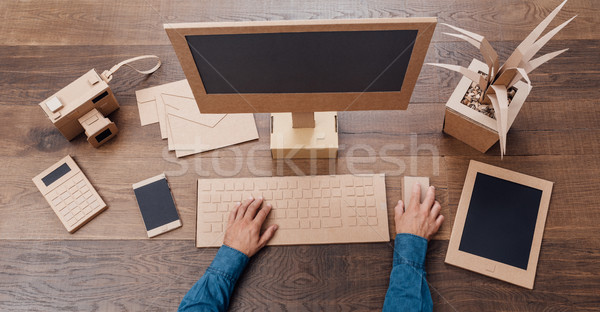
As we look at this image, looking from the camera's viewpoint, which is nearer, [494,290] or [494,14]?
[494,290]

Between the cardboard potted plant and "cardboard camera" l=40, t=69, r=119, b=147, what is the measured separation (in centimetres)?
92

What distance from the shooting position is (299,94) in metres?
0.87

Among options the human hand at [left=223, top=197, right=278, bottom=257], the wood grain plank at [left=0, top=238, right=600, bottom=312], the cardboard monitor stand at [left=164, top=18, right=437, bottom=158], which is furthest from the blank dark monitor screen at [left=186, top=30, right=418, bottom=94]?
the wood grain plank at [left=0, top=238, right=600, bottom=312]

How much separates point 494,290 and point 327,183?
1.69 ft

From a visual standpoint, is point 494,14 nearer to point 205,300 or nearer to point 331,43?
point 331,43

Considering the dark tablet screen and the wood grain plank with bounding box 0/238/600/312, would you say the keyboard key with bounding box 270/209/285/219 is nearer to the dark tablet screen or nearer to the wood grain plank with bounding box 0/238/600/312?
the wood grain plank with bounding box 0/238/600/312

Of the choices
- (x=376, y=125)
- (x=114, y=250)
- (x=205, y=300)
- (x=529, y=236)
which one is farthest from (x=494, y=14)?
(x=114, y=250)

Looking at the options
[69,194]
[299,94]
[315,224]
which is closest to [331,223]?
[315,224]

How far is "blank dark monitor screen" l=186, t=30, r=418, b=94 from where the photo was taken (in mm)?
717

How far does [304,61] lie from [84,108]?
70 cm

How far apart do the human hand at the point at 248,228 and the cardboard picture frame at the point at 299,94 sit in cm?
29

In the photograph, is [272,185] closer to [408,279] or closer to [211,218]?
[211,218]

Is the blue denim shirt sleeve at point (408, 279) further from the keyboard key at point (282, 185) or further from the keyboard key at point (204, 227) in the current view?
the keyboard key at point (204, 227)

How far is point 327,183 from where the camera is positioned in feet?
3.58
